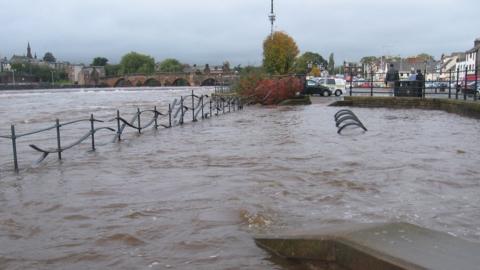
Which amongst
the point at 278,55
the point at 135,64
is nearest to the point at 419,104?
the point at 278,55

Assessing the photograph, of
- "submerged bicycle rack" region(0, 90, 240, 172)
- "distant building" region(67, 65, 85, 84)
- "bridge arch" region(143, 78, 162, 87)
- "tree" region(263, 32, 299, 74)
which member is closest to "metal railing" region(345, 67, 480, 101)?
"submerged bicycle rack" region(0, 90, 240, 172)

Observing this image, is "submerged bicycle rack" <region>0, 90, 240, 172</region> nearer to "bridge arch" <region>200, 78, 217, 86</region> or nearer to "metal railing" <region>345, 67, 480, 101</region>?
"metal railing" <region>345, 67, 480, 101</region>

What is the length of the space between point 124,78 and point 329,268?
168 metres

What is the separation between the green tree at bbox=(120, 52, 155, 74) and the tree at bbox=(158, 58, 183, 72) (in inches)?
225

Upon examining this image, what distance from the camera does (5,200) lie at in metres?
8.51

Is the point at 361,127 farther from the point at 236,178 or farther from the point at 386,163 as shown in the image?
the point at 236,178

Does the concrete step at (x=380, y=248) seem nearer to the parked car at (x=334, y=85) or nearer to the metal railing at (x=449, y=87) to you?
the metal railing at (x=449, y=87)

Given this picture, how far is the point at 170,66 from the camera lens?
19075 centimetres

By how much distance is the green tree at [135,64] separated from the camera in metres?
182

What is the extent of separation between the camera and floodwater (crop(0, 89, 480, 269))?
586 cm

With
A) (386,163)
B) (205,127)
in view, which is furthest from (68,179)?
(205,127)

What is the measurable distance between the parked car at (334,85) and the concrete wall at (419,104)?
16.1 metres

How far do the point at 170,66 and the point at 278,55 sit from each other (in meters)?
135

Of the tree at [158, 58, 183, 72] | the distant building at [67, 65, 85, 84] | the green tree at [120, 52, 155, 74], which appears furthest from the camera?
the tree at [158, 58, 183, 72]
